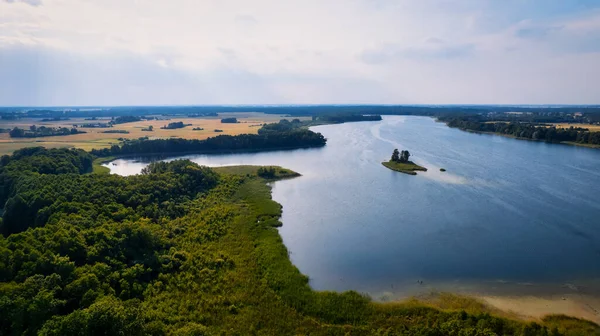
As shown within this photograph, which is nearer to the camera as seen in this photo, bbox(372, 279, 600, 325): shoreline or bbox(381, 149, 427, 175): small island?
bbox(372, 279, 600, 325): shoreline

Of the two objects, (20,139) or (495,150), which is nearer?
(495,150)

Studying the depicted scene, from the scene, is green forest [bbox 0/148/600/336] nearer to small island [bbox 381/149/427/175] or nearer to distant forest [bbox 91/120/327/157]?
small island [bbox 381/149/427/175]

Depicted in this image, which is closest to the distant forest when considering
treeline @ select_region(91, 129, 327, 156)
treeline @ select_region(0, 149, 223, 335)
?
treeline @ select_region(91, 129, 327, 156)

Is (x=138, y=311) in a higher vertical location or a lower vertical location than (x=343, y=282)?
higher

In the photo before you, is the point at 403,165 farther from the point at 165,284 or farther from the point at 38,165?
the point at 38,165

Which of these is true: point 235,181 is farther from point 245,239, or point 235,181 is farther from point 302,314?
point 302,314

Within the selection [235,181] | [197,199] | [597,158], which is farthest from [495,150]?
[197,199]

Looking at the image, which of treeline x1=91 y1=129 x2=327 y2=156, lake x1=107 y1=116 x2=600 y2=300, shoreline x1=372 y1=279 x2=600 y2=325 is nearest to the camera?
shoreline x1=372 y1=279 x2=600 y2=325

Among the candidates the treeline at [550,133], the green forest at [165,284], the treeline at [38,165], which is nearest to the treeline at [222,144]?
the treeline at [38,165]
